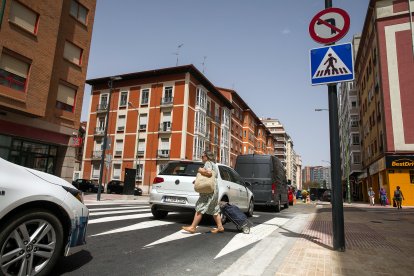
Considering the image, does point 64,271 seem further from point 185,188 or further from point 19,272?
point 185,188

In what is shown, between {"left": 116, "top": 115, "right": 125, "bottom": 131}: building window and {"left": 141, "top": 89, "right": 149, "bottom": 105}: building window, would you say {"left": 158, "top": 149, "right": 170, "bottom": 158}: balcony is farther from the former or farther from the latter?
{"left": 141, "top": 89, "right": 149, "bottom": 105}: building window

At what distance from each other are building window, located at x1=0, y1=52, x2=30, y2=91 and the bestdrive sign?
92.0 ft

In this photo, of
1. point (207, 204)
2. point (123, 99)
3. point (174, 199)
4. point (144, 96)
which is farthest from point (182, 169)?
point (123, 99)

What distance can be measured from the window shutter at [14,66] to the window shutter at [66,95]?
2.83 metres

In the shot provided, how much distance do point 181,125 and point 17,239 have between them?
34064 millimetres

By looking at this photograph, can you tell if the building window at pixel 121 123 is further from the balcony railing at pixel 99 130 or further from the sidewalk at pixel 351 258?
the sidewalk at pixel 351 258

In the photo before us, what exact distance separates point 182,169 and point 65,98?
14844 millimetres

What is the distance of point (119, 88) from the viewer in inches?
1638

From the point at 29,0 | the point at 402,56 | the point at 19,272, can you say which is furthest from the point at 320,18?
the point at 402,56

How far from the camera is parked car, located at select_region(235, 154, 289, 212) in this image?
43.3 ft

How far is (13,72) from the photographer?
15.7 metres

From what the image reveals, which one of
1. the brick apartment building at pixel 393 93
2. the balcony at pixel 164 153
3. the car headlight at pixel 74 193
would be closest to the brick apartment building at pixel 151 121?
the balcony at pixel 164 153

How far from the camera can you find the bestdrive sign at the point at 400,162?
26047mm

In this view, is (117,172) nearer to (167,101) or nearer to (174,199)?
(167,101)
